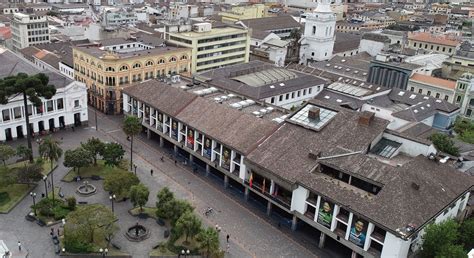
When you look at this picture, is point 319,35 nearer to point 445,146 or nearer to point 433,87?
point 433,87

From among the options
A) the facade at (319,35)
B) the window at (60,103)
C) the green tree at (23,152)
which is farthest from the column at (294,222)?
the facade at (319,35)

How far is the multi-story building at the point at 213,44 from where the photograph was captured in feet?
397

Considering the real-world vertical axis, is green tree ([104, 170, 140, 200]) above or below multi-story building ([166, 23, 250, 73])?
below

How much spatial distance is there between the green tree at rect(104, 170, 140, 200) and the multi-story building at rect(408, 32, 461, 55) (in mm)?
128327

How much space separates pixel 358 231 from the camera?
53625 mm

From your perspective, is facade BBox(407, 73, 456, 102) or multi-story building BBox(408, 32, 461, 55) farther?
multi-story building BBox(408, 32, 461, 55)

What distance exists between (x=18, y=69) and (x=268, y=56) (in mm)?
79165

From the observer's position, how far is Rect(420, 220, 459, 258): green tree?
49094 millimetres

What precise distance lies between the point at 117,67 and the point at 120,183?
43394 mm

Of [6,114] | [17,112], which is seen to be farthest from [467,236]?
[6,114]

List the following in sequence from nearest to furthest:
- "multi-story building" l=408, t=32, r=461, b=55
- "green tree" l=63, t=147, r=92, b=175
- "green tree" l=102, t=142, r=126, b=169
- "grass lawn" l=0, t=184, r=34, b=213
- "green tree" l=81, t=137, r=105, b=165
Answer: "grass lawn" l=0, t=184, r=34, b=213
"green tree" l=63, t=147, r=92, b=175
"green tree" l=102, t=142, r=126, b=169
"green tree" l=81, t=137, r=105, b=165
"multi-story building" l=408, t=32, r=461, b=55

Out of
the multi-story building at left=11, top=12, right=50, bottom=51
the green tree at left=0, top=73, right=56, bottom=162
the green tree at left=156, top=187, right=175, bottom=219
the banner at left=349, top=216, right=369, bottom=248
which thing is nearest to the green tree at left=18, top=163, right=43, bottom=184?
the green tree at left=0, top=73, right=56, bottom=162

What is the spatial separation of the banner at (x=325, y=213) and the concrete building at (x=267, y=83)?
3820 centimetres

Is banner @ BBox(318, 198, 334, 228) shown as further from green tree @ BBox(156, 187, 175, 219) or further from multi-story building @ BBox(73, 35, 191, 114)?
multi-story building @ BBox(73, 35, 191, 114)
